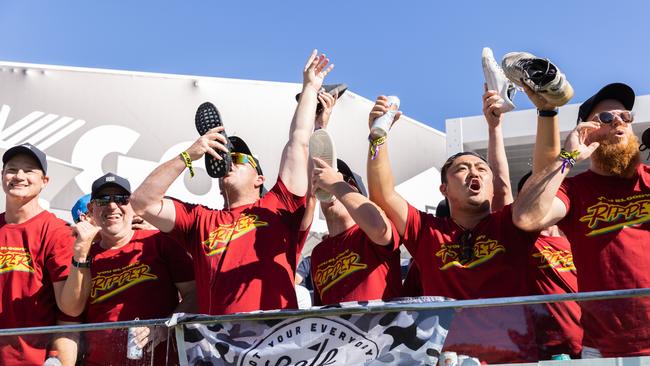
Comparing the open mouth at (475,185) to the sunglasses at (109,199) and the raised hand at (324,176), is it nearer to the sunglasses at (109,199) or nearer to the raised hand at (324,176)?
the raised hand at (324,176)

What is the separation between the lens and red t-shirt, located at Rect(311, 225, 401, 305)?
12.3 feet

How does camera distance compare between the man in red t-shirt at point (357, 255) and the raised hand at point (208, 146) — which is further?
the raised hand at point (208, 146)

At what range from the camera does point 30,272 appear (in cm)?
426

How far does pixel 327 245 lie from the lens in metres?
4.09

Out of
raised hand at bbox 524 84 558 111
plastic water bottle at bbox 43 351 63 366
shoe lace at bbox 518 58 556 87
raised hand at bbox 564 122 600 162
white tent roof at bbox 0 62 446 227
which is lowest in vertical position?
plastic water bottle at bbox 43 351 63 366

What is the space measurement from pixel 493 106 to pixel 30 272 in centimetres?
259

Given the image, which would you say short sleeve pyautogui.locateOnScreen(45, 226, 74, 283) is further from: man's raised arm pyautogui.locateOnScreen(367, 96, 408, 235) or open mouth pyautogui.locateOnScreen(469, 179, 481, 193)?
open mouth pyautogui.locateOnScreen(469, 179, 481, 193)

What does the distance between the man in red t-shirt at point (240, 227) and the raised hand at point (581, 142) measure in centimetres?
139

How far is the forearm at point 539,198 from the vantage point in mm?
3281

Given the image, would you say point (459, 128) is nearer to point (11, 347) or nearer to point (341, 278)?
point (341, 278)

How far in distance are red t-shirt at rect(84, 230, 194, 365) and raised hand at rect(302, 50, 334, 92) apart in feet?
3.76

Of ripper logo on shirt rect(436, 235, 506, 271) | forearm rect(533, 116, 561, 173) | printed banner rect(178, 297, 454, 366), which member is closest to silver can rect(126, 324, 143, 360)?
printed banner rect(178, 297, 454, 366)

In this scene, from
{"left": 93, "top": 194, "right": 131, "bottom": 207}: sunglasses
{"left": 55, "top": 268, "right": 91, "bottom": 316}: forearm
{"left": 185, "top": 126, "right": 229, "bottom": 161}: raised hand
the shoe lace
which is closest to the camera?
the shoe lace

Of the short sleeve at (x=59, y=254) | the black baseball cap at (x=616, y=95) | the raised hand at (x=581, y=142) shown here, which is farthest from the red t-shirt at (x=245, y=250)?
the black baseball cap at (x=616, y=95)
